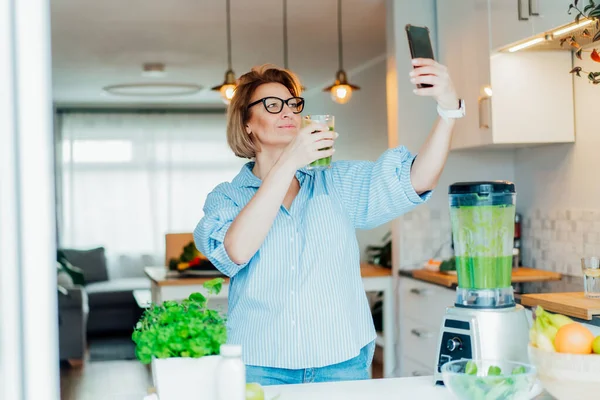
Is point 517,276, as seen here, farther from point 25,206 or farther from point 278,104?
point 25,206

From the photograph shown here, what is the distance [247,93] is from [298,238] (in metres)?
0.42

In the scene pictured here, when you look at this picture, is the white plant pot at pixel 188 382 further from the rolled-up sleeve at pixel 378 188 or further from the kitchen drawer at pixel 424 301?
the kitchen drawer at pixel 424 301

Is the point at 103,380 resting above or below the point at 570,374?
below

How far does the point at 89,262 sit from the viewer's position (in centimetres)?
927

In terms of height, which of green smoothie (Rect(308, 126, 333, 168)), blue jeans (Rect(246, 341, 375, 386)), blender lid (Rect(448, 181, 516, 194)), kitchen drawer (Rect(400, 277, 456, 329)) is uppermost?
green smoothie (Rect(308, 126, 333, 168))

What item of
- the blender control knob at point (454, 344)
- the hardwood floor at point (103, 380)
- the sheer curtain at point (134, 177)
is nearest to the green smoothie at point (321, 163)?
the blender control knob at point (454, 344)

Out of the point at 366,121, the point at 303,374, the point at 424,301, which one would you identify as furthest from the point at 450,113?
the point at 366,121

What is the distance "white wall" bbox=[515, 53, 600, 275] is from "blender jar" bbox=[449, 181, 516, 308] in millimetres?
1766

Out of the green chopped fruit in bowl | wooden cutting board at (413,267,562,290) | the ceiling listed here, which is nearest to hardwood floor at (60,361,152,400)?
wooden cutting board at (413,267,562,290)

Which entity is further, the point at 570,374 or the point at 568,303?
the point at 568,303

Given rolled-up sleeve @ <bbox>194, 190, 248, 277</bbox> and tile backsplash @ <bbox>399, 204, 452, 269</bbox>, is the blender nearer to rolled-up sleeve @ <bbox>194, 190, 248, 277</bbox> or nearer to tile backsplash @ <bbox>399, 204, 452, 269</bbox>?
rolled-up sleeve @ <bbox>194, 190, 248, 277</bbox>

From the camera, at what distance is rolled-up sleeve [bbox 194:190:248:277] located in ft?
6.05

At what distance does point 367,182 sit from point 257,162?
311 millimetres

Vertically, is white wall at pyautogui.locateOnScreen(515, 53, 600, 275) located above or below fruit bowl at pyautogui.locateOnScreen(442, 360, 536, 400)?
above
